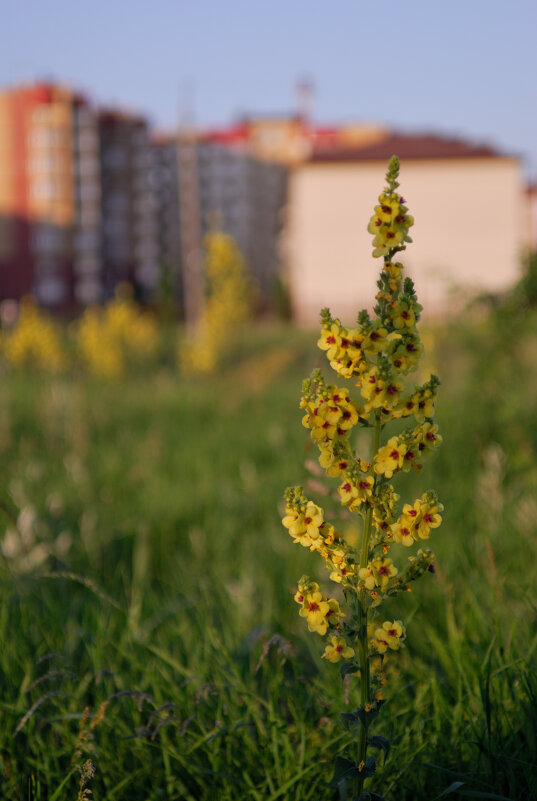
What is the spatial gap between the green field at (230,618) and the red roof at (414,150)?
2384 centimetres

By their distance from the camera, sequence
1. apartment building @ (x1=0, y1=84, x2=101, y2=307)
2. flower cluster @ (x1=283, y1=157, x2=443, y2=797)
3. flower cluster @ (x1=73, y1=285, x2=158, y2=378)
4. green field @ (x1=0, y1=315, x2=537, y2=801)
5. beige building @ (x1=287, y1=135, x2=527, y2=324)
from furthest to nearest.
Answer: apartment building @ (x1=0, y1=84, x2=101, y2=307) → beige building @ (x1=287, y1=135, x2=527, y2=324) → flower cluster @ (x1=73, y1=285, x2=158, y2=378) → green field @ (x1=0, y1=315, x2=537, y2=801) → flower cluster @ (x1=283, y1=157, x2=443, y2=797)

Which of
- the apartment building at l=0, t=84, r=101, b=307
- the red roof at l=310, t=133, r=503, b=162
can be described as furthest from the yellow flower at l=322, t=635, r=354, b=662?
the apartment building at l=0, t=84, r=101, b=307

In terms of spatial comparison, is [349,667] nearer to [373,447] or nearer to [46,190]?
[373,447]

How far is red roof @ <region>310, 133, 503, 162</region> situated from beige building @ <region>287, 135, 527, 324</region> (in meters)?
0.04

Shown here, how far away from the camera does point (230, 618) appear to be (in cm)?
262

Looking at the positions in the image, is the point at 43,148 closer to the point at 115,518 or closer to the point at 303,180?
the point at 303,180

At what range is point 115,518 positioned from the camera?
423 cm

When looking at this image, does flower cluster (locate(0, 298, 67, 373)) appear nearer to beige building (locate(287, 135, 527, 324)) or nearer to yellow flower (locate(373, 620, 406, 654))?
yellow flower (locate(373, 620, 406, 654))

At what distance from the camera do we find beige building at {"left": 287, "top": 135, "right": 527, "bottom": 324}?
28812mm

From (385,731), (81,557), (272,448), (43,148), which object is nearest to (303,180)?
(43,148)

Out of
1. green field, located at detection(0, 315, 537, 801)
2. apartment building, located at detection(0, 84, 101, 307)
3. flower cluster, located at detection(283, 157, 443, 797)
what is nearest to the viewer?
flower cluster, located at detection(283, 157, 443, 797)

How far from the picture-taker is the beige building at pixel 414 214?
28.8 metres

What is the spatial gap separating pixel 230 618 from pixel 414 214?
1099 inches

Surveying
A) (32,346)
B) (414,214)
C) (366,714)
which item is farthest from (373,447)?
(414,214)
